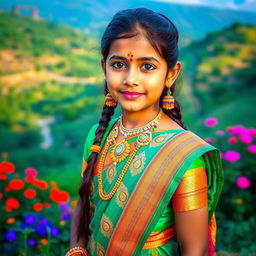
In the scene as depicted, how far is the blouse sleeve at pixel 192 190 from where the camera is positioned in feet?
4.18

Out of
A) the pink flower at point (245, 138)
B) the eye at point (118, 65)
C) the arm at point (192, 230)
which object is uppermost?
the eye at point (118, 65)

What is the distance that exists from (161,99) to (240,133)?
212cm

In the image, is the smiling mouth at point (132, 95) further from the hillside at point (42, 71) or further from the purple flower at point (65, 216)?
the hillside at point (42, 71)

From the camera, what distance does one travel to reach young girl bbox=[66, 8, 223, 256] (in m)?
1.31

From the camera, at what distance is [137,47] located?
52.9 inches

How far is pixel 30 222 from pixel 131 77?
163cm

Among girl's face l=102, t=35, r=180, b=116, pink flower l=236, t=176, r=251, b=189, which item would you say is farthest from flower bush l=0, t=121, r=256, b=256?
girl's face l=102, t=35, r=180, b=116

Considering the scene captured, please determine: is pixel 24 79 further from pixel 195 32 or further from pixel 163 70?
pixel 163 70

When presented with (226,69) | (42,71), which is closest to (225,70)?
(226,69)

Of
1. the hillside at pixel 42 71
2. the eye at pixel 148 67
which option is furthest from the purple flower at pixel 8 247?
the hillside at pixel 42 71

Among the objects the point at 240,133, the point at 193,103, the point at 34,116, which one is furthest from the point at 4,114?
the point at 240,133

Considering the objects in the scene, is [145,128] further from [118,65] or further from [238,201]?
[238,201]

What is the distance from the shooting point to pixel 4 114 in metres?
6.93

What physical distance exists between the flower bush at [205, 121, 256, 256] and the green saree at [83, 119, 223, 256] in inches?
68.4
